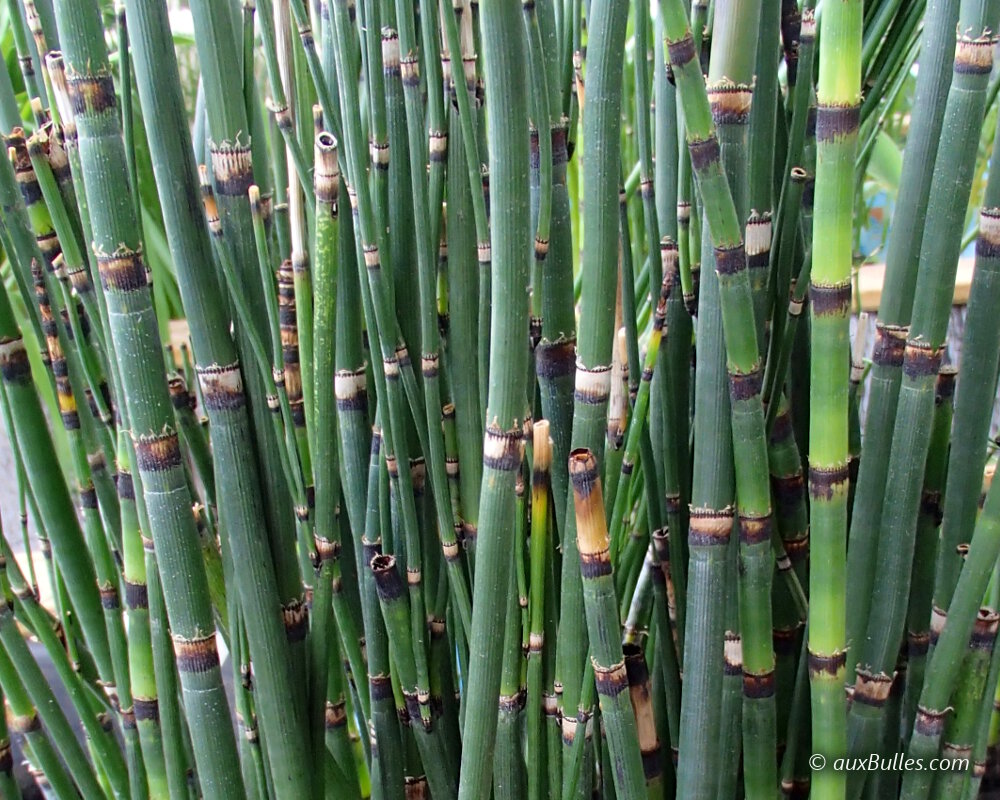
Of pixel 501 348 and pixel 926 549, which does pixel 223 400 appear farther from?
pixel 926 549

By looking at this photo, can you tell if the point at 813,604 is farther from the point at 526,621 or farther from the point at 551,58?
the point at 551,58

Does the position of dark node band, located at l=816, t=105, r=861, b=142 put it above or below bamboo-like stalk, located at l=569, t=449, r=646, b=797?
above

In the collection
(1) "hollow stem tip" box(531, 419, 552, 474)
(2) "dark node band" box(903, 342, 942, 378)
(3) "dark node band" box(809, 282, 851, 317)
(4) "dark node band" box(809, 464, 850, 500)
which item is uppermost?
(3) "dark node band" box(809, 282, 851, 317)

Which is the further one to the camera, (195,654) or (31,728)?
(31,728)

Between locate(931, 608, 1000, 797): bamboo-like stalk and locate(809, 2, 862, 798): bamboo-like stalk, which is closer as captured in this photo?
locate(809, 2, 862, 798): bamboo-like stalk

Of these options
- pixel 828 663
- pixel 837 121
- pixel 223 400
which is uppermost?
pixel 837 121

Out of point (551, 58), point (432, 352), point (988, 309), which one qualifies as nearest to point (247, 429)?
point (432, 352)

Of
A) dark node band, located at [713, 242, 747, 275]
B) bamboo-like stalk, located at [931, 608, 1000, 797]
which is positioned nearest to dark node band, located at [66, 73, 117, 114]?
dark node band, located at [713, 242, 747, 275]

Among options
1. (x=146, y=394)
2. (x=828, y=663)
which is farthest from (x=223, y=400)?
(x=828, y=663)

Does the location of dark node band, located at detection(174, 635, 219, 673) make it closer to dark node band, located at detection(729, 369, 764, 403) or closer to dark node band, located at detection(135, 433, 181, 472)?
dark node band, located at detection(135, 433, 181, 472)
